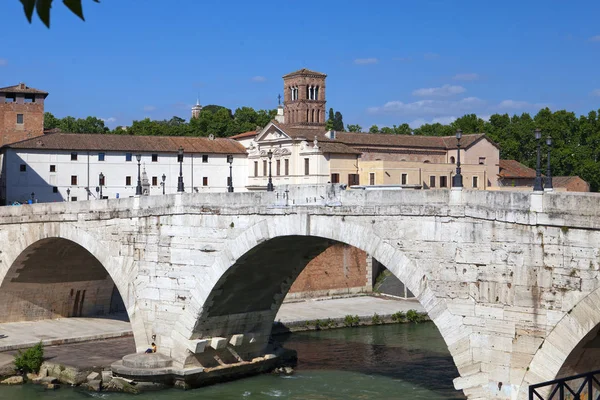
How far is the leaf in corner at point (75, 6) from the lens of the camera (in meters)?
2.84

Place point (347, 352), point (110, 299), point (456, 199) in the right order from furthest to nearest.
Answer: point (110, 299), point (347, 352), point (456, 199)

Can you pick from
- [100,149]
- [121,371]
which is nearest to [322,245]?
[121,371]

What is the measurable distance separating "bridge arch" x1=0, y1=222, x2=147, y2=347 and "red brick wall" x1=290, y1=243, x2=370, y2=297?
7558mm

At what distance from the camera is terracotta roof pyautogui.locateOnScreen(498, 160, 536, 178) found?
3938 centimetres

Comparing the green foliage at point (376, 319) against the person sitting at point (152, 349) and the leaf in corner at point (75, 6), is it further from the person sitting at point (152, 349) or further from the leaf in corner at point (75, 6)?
the leaf in corner at point (75, 6)

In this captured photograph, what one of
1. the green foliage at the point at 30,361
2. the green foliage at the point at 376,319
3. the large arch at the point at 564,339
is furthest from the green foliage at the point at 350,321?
the large arch at the point at 564,339

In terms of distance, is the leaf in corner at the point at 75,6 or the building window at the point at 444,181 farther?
the building window at the point at 444,181

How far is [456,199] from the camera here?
38.8 feet

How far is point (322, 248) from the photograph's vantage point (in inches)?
662

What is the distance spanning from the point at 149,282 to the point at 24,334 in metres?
6.17

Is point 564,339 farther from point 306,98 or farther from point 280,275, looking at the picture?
point 306,98

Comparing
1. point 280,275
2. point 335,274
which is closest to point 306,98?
point 335,274

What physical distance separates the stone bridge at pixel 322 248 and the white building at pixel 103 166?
51.5 feet

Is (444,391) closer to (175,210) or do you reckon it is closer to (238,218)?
(238,218)
